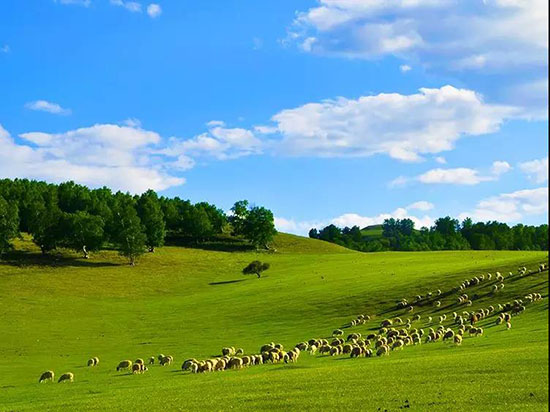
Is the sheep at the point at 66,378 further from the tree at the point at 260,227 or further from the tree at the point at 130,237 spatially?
the tree at the point at 260,227

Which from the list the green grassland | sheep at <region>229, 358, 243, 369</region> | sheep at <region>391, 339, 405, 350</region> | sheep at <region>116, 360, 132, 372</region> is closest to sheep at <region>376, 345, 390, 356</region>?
the green grassland

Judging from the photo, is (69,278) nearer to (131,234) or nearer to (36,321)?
(131,234)

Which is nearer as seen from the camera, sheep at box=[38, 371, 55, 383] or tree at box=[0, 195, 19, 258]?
sheep at box=[38, 371, 55, 383]

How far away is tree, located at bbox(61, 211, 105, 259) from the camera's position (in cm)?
13138

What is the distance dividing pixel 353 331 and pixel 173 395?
34972 millimetres

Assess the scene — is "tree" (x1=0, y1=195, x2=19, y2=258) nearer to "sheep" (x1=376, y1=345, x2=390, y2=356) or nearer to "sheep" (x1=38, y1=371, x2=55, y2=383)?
"sheep" (x1=38, y1=371, x2=55, y2=383)

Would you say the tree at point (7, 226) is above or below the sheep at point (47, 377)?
above

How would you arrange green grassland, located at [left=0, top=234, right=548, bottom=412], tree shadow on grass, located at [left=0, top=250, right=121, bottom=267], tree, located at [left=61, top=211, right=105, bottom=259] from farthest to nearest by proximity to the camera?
1. tree, located at [left=61, top=211, right=105, bottom=259]
2. tree shadow on grass, located at [left=0, top=250, right=121, bottom=267]
3. green grassland, located at [left=0, top=234, right=548, bottom=412]

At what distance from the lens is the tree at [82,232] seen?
131 m

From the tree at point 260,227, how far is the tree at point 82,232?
44.3 metres

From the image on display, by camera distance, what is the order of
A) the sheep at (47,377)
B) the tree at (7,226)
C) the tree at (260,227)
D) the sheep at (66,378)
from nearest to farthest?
the sheep at (66,378)
the sheep at (47,377)
the tree at (7,226)
the tree at (260,227)

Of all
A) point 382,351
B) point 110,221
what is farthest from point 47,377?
point 110,221

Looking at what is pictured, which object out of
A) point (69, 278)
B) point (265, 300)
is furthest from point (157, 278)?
point (265, 300)

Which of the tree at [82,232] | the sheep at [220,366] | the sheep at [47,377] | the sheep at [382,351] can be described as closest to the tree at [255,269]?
the tree at [82,232]
